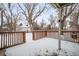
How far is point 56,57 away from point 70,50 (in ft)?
0.65

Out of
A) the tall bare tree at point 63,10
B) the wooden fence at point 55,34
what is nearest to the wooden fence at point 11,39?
the wooden fence at point 55,34

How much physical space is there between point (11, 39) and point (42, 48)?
409mm

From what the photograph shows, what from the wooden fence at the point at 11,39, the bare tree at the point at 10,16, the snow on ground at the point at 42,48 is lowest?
the snow on ground at the point at 42,48

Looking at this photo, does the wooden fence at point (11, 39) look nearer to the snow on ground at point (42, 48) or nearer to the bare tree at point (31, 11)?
the snow on ground at point (42, 48)

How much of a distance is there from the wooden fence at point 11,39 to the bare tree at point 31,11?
0.20 m

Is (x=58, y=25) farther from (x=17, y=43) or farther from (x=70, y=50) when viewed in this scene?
(x=17, y=43)

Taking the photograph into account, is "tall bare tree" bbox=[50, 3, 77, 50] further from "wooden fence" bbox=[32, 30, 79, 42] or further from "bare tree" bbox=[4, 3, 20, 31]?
"bare tree" bbox=[4, 3, 20, 31]

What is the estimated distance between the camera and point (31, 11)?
221cm

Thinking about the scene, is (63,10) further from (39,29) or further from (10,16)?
(10,16)

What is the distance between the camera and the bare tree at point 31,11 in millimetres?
2197

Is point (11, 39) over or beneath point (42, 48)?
over

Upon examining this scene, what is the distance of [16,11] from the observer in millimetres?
2193

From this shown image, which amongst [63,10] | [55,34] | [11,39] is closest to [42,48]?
[55,34]

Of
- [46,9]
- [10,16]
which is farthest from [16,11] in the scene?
[46,9]
